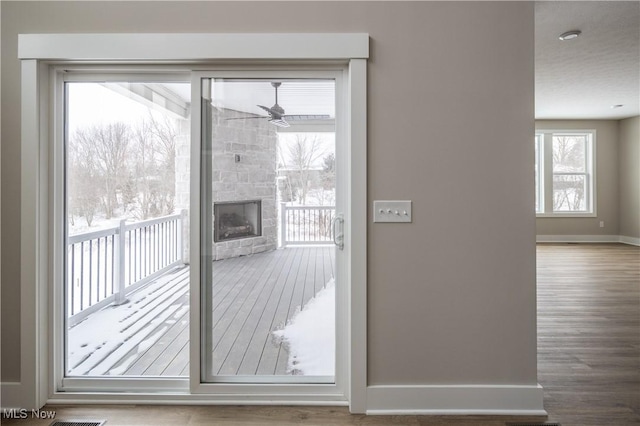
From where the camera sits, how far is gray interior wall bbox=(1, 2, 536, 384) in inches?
85.4

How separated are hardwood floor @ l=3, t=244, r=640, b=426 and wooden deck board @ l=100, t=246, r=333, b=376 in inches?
9.4

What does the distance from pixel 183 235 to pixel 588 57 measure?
4.72 meters

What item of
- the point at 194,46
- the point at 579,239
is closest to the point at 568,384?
the point at 194,46

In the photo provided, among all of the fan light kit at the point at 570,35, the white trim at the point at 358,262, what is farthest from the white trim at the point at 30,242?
the fan light kit at the point at 570,35

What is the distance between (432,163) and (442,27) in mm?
791

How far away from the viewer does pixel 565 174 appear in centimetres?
823

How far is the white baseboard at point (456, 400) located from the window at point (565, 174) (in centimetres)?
710

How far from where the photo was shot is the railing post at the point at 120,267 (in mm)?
2389

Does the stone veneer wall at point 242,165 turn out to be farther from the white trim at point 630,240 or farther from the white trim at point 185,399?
the white trim at point 630,240

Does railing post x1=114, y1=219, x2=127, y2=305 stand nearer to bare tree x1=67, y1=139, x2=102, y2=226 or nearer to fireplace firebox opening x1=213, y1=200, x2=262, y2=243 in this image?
bare tree x1=67, y1=139, x2=102, y2=226

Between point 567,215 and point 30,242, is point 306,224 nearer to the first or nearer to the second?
point 30,242

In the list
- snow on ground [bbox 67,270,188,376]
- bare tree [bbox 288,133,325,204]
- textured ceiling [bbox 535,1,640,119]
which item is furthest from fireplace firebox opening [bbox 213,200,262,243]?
textured ceiling [bbox 535,1,640,119]

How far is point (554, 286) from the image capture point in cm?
485

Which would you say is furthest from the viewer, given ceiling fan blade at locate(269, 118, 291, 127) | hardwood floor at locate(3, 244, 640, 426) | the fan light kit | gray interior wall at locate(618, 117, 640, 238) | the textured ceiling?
gray interior wall at locate(618, 117, 640, 238)
